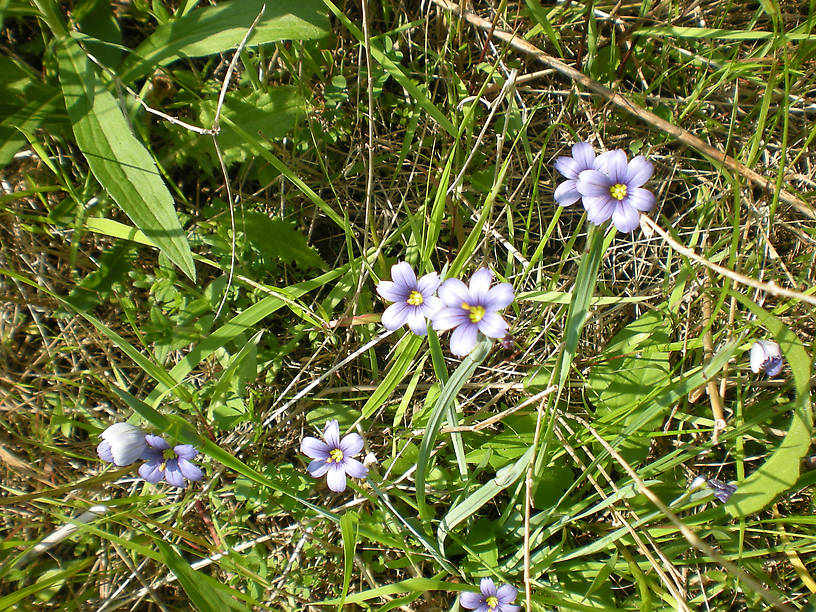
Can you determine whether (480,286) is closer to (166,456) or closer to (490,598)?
(490,598)

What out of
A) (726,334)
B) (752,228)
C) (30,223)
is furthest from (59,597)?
(752,228)

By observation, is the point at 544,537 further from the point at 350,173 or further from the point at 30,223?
the point at 30,223

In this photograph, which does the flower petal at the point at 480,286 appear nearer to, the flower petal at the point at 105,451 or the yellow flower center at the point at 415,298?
the yellow flower center at the point at 415,298

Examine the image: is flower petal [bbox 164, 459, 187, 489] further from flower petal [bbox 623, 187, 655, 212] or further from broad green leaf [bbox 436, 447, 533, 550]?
flower petal [bbox 623, 187, 655, 212]

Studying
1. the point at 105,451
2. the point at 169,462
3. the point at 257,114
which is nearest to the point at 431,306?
the point at 169,462

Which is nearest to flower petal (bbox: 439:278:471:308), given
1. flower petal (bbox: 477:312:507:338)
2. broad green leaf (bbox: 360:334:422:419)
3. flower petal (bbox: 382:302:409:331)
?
flower petal (bbox: 477:312:507:338)

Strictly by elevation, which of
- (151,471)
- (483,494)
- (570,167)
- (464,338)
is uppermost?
(570,167)

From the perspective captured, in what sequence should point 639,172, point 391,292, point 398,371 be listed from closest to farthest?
point 639,172 → point 391,292 → point 398,371
